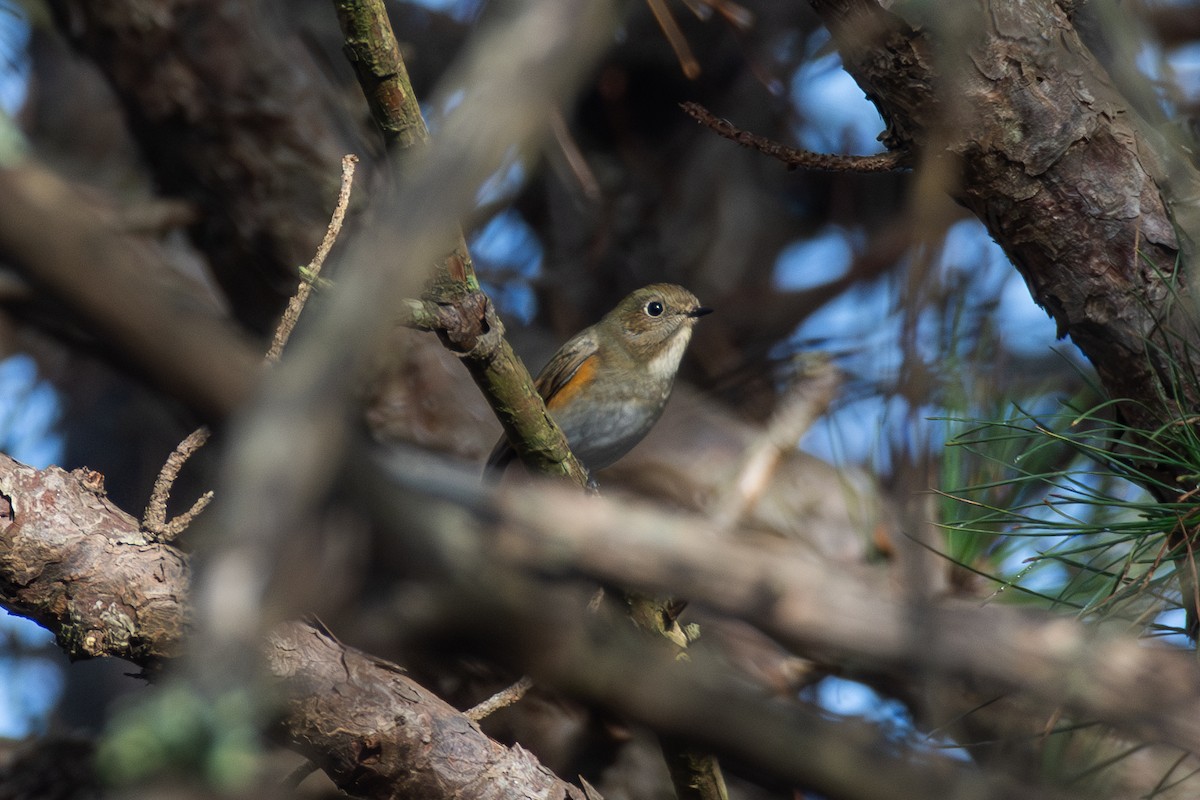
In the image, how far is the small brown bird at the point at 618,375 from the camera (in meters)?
4.54

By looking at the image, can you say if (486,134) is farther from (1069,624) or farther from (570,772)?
(570,772)

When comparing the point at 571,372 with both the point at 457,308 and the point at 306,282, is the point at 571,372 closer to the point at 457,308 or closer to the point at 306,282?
the point at 457,308

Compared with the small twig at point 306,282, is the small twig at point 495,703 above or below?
below

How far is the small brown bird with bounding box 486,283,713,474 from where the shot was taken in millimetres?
Result: 4539

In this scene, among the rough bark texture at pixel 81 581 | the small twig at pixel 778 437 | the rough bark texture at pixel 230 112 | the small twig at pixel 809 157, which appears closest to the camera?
the rough bark texture at pixel 81 581

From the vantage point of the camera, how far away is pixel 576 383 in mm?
4707

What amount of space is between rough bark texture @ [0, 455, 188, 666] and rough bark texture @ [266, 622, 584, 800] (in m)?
0.22

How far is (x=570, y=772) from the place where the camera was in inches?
179

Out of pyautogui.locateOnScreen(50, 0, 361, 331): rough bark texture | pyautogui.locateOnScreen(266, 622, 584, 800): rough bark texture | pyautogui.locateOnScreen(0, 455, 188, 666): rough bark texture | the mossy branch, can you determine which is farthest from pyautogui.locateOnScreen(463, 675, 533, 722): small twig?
pyautogui.locateOnScreen(50, 0, 361, 331): rough bark texture

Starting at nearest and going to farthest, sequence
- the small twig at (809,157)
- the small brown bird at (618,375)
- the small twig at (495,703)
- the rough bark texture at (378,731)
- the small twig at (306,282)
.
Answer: the small twig at (306,282) < the rough bark texture at (378,731) < the small twig at (809,157) < the small twig at (495,703) < the small brown bird at (618,375)

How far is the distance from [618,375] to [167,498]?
283cm

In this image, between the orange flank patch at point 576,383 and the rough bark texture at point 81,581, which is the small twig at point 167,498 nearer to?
the rough bark texture at point 81,581

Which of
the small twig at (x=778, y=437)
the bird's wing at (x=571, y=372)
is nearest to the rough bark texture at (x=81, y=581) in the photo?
the small twig at (x=778, y=437)

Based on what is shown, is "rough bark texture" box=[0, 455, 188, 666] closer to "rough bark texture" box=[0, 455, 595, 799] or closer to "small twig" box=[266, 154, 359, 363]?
"rough bark texture" box=[0, 455, 595, 799]
